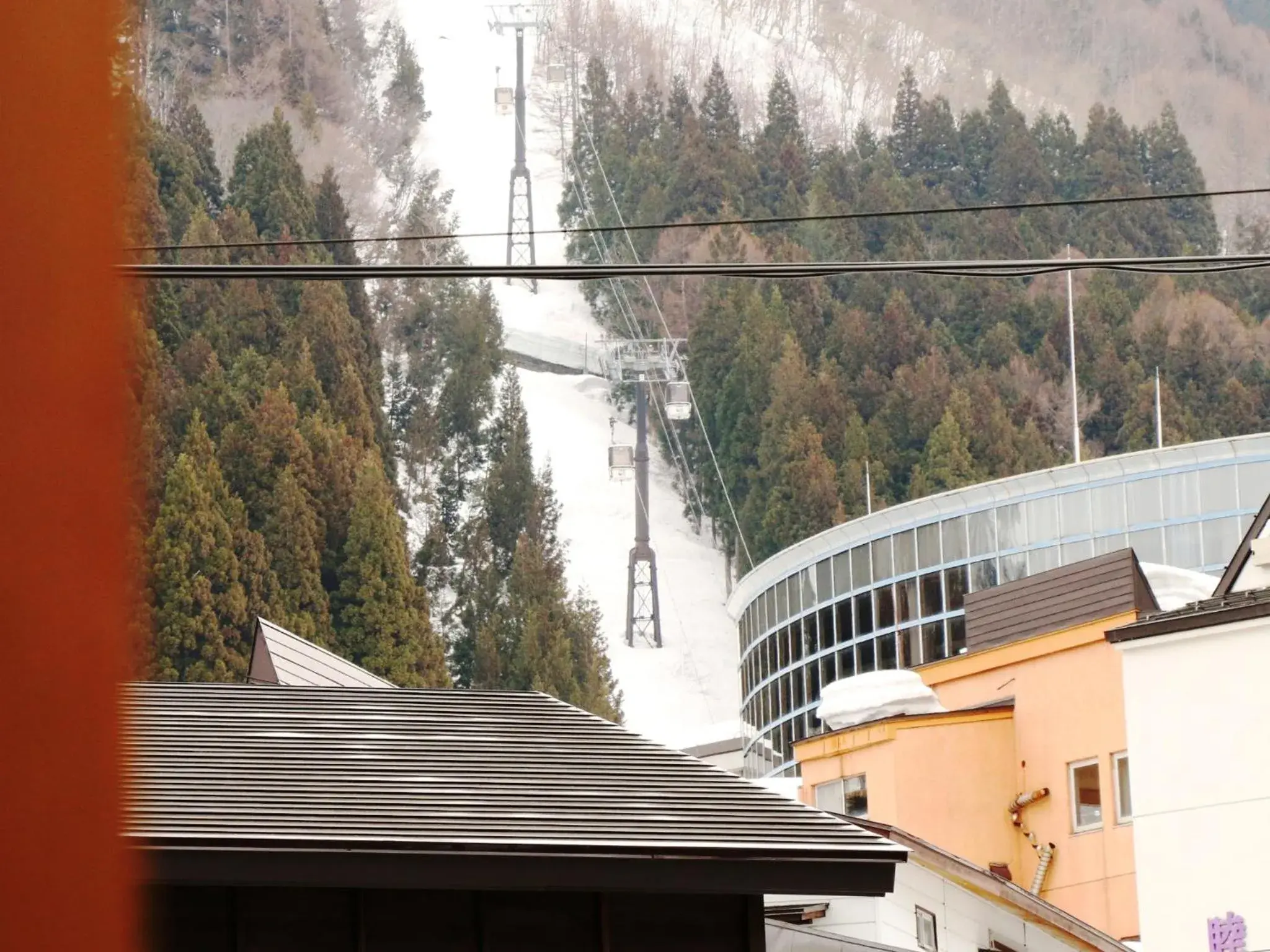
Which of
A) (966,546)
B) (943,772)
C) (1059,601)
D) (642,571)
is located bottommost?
(943,772)

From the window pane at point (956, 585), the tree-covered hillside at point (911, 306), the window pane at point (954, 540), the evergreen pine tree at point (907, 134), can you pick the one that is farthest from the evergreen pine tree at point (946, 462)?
the window pane at point (956, 585)

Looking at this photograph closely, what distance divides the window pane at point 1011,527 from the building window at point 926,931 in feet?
80.8

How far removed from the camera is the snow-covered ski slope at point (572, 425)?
325ft

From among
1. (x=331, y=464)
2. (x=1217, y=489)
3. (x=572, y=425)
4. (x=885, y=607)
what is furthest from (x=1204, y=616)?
(x=572, y=425)

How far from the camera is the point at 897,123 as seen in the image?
130750 millimetres

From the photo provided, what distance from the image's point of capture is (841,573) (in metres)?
46.2

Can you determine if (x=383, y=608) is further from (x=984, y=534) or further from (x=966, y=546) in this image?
(x=984, y=534)

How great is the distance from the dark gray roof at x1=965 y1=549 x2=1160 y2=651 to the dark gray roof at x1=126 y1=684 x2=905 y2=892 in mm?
20499

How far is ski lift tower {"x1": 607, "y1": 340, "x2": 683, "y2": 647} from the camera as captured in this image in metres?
93.4

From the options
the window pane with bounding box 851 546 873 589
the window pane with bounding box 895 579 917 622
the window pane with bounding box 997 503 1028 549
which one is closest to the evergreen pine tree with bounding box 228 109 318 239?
the window pane with bounding box 851 546 873 589

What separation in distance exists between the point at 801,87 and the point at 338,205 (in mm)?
67674

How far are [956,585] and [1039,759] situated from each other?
14.5m

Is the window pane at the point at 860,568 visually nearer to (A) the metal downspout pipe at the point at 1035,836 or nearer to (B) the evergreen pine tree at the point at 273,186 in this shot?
(A) the metal downspout pipe at the point at 1035,836

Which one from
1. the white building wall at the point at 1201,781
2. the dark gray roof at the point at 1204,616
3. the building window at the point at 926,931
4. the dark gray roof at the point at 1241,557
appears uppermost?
the dark gray roof at the point at 1241,557
